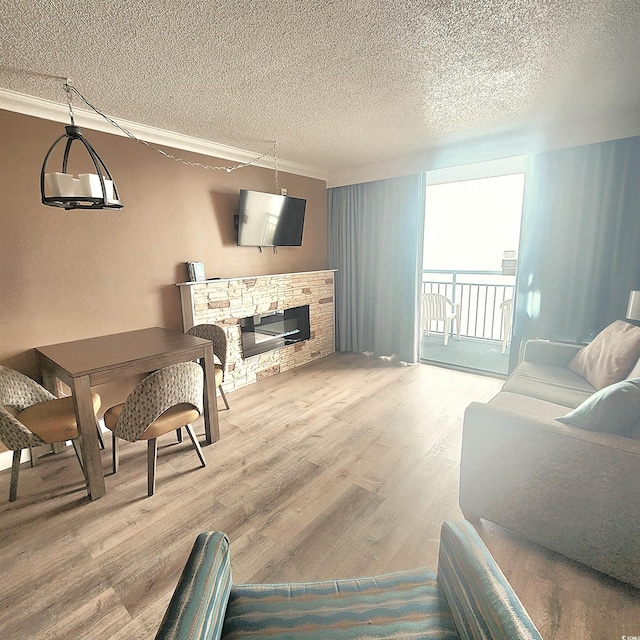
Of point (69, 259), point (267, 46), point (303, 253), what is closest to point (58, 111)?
point (69, 259)

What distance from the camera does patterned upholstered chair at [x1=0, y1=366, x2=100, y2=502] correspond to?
6.21 ft

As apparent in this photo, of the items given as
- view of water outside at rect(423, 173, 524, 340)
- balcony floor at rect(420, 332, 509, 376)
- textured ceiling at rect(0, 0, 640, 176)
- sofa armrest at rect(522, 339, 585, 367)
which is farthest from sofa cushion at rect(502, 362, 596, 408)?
view of water outside at rect(423, 173, 524, 340)

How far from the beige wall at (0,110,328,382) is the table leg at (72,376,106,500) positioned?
865 mm

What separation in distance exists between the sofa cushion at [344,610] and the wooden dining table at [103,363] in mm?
1464

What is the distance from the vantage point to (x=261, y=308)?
387 centimetres

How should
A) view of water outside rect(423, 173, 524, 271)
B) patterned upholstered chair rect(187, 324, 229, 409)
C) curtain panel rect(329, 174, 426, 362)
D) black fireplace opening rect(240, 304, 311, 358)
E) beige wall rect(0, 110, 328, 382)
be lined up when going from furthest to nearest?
view of water outside rect(423, 173, 524, 271)
curtain panel rect(329, 174, 426, 362)
black fireplace opening rect(240, 304, 311, 358)
patterned upholstered chair rect(187, 324, 229, 409)
beige wall rect(0, 110, 328, 382)

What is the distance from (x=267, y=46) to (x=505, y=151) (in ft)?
8.64

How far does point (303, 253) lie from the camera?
4.60 meters

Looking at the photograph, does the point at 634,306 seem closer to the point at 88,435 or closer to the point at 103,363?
the point at 103,363

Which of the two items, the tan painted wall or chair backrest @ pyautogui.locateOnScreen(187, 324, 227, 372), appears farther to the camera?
chair backrest @ pyautogui.locateOnScreen(187, 324, 227, 372)

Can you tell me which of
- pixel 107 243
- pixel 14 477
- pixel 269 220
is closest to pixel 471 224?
pixel 269 220

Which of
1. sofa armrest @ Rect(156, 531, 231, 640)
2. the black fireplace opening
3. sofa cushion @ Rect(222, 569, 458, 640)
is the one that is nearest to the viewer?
sofa armrest @ Rect(156, 531, 231, 640)

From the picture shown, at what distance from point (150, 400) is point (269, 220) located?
2476 mm

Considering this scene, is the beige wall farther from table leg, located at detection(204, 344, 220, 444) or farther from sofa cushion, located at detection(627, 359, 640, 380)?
sofa cushion, located at detection(627, 359, 640, 380)
